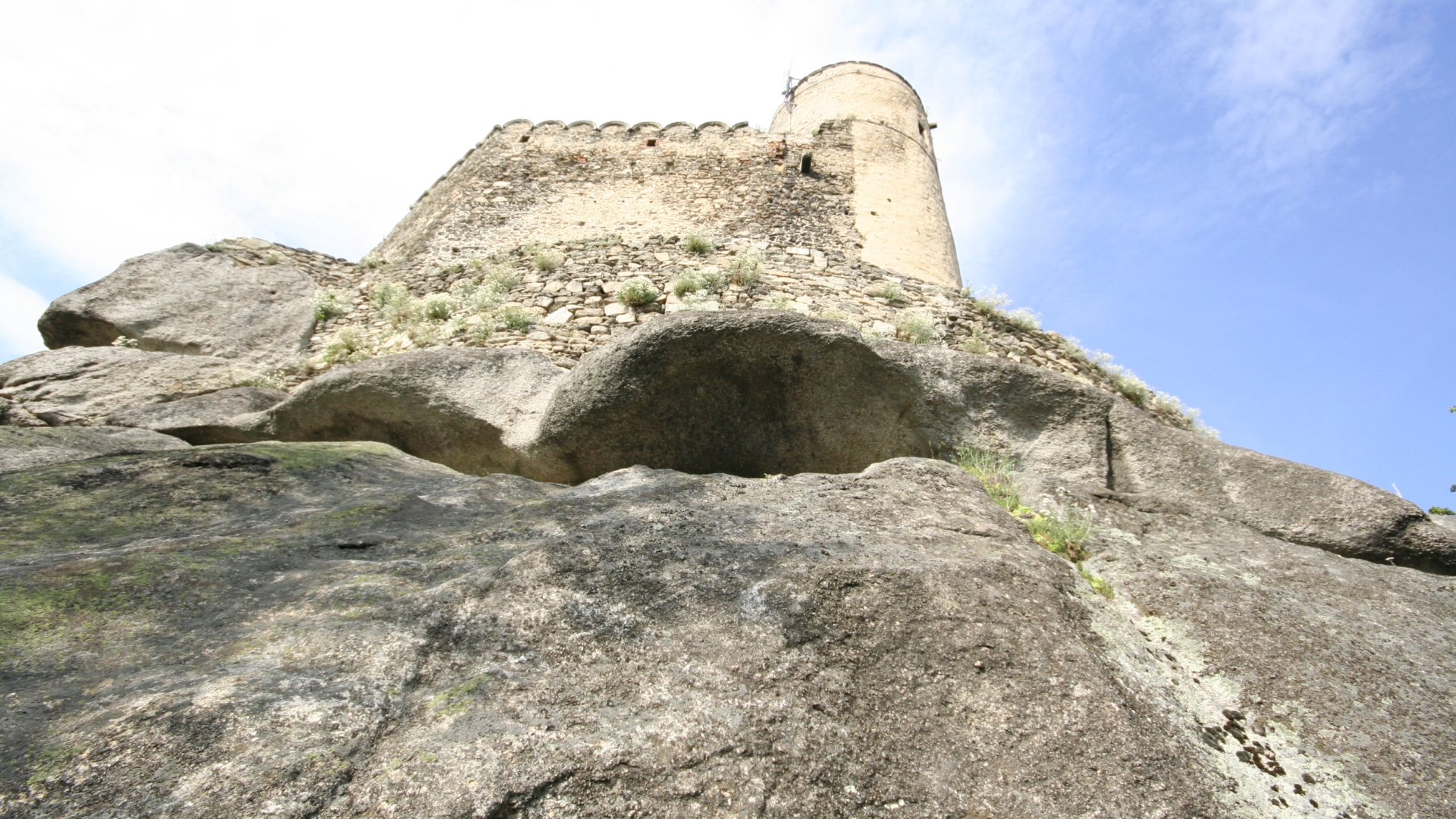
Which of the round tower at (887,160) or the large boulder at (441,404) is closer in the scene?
the large boulder at (441,404)

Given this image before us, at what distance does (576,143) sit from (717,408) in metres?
8.50

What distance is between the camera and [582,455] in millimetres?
4266

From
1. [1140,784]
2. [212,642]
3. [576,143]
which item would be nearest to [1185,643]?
[1140,784]

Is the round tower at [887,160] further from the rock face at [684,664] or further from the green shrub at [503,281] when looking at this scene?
the rock face at [684,664]

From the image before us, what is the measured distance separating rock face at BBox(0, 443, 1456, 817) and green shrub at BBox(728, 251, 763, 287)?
4.52 meters

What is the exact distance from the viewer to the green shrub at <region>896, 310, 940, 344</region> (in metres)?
6.77

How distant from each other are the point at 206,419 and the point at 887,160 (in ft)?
31.3

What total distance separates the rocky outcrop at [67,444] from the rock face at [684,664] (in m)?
0.85

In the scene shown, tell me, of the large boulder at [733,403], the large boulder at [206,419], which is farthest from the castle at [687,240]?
the large boulder at [206,419]

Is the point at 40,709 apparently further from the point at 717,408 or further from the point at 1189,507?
the point at 1189,507

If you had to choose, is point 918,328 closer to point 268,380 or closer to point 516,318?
point 516,318

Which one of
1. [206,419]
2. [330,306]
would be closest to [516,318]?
[206,419]

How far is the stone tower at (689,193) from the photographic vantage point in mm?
10203

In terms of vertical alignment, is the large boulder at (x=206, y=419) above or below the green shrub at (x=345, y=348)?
below
